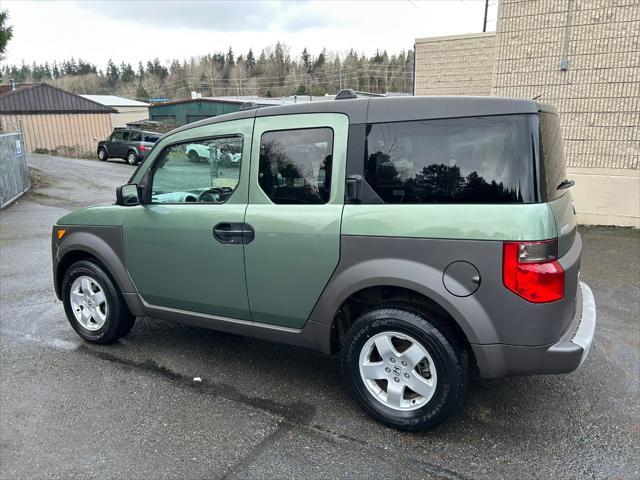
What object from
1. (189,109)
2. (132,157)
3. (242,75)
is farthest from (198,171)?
(242,75)

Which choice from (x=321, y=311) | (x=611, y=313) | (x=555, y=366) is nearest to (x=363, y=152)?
(x=321, y=311)

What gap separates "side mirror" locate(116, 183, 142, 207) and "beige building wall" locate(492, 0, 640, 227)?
22.8 ft

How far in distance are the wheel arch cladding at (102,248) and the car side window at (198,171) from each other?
1.76 ft

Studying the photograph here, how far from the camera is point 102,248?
13.7ft

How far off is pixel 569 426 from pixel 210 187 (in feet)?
9.54

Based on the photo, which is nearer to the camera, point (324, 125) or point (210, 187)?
point (324, 125)

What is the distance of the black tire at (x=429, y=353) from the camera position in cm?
285

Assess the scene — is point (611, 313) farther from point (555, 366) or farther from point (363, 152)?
point (363, 152)

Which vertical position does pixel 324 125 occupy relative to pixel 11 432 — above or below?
above

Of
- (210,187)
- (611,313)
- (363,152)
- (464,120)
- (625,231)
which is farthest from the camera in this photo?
(625,231)

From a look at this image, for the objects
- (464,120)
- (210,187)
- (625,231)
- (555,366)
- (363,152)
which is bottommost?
(625,231)

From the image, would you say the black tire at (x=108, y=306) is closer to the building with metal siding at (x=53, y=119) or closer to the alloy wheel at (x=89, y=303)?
the alloy wheel at (x=89, y=303)

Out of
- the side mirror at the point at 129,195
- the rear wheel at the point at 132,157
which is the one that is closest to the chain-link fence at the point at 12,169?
the side mirror at the point at 129,195

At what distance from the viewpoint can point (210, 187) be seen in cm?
375
